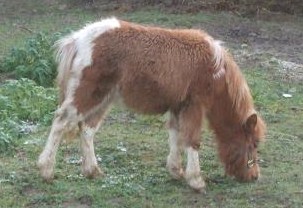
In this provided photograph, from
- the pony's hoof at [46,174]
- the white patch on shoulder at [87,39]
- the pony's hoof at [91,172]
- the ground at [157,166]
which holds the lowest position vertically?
the ground at [157,166]

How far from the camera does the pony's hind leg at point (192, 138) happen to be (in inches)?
258

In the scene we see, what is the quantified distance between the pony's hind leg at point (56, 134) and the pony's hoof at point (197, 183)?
1.13m

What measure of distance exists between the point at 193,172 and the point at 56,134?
1236 mm

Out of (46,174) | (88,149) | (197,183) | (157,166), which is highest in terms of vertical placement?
(88,149)

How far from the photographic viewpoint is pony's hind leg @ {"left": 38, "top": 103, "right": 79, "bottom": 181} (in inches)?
253

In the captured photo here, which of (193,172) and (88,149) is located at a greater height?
(88,149)

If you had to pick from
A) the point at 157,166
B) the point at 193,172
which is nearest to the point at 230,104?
the point at 193,172

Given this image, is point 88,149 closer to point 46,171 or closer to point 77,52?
point 46,171

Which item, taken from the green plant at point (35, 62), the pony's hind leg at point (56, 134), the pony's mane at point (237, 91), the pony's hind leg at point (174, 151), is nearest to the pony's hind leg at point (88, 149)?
the pony's hind leg at point (56, 134)

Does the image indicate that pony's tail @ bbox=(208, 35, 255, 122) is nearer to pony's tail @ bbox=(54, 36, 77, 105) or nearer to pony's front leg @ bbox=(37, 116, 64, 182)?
pony's tail @ bbox=(54, 36, 77, 105)

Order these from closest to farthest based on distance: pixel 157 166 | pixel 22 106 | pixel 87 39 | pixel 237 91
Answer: pixel 87 39, pixel 237 91, pixel 157 166, pixel 22 106

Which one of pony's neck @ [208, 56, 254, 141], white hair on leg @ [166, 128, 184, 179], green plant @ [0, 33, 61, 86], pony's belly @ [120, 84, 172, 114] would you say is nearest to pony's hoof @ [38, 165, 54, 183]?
pony's belly @ [120, 84, 172, 114]

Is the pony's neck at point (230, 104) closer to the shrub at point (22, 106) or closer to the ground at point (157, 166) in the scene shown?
the ground at point (157, 166)

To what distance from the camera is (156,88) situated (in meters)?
6.42
